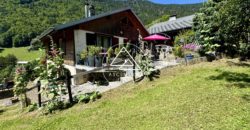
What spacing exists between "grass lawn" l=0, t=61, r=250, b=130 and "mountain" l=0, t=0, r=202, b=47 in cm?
4215

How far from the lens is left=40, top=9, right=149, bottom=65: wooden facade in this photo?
25594 mm

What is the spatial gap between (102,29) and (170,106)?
53.4 feet

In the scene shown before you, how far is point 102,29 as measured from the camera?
27859 mm

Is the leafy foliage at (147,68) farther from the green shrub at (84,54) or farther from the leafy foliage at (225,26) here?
the green shrub at (84,54)

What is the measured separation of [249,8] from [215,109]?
239 inches

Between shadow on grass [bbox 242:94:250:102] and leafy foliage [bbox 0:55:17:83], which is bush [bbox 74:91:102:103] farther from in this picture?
leafy foliage [bbox 0:55:17:83]

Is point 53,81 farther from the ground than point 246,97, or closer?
farther from the ground

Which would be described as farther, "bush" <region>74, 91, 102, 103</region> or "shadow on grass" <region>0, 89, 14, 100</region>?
"shadow on grass" <region>0, 89, 14, 100</region>

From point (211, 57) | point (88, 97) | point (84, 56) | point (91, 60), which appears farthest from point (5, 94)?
point (211, 57)

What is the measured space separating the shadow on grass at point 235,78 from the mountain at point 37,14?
4241 centimetres

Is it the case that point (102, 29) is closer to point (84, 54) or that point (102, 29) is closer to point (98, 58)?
point (84, 54)

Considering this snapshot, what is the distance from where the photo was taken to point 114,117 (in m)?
12.6

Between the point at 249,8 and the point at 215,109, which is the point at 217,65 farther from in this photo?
the point at 215,109

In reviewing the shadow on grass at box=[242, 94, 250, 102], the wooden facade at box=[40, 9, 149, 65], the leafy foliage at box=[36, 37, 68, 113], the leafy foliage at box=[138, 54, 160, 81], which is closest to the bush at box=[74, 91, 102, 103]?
the leafy foliage at box=[36, 37, 68, 113]
